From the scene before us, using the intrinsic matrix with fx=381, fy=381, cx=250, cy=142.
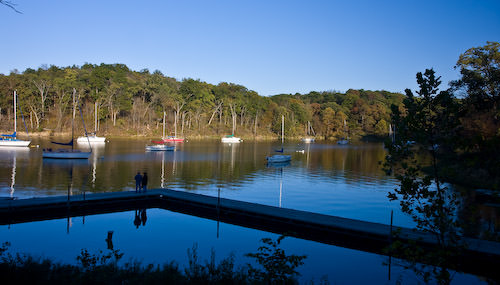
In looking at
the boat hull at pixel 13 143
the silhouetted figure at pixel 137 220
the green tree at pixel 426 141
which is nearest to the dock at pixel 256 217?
the silhouetted figure at pixel 137 220

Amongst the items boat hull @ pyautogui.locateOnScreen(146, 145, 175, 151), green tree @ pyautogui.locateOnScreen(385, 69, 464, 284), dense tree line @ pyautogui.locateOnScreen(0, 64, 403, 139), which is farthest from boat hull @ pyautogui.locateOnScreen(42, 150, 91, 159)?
green tree @ pyautogui.locateOnScreen(385, 69, 464, 284)

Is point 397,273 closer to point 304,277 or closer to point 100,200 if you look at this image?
point 304,277

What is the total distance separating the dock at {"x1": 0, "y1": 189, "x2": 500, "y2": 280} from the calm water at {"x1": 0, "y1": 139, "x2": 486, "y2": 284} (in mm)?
774

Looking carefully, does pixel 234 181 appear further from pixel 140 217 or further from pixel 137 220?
pixel 137 220

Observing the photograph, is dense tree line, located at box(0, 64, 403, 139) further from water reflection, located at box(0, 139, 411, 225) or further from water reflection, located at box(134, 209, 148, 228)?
water reflection, located at box(134, 209, 148, 228)

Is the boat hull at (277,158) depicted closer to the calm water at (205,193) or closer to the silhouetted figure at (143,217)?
the calm water at (205,193)

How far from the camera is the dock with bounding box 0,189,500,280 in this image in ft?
48.9

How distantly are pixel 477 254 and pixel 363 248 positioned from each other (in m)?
4.39

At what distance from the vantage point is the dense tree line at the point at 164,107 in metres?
105

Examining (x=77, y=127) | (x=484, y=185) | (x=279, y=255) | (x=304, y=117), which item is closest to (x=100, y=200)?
(x=279, y=255)

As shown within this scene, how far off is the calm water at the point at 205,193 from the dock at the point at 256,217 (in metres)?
0.77

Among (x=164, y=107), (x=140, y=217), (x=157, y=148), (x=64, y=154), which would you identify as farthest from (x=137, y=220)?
(x=164, y=107)

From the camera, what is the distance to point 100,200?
2241 centimetres

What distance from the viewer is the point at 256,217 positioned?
20516 millimetres
